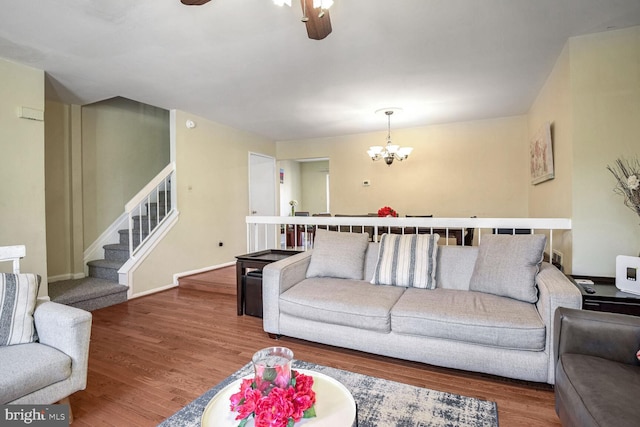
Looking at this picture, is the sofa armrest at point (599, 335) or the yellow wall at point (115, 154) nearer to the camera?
the sofa armrest at point (599, 335)

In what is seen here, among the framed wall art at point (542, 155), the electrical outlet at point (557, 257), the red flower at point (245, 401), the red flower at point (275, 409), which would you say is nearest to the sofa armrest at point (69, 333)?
the red flower at point (245, 401)

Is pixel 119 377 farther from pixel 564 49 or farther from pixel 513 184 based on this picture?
pixel 513 184

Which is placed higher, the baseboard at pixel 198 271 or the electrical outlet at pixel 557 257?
the electrical outlet at pixel 557 257

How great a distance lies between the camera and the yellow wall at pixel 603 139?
257cm

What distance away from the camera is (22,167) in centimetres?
320

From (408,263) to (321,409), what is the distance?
171cm

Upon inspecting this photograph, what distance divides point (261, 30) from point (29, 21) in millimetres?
1770

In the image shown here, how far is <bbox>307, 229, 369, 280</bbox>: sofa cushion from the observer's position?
292 cm

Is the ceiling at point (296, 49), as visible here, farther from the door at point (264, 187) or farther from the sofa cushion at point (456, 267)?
the door at point (264, 187)

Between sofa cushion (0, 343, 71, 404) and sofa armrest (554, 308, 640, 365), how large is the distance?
2505 mm

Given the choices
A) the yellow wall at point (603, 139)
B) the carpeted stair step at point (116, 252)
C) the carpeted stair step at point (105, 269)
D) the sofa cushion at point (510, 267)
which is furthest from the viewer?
the carpeted stair step at point (116, 252)

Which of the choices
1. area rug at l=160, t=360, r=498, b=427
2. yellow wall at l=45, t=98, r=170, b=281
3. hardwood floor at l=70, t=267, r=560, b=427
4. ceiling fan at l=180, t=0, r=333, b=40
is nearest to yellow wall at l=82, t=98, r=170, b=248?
yellow wall at l=45, t=98, r=170, b=281

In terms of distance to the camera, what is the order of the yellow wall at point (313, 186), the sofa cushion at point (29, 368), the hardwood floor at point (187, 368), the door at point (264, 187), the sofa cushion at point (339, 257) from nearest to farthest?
1. the sofa cushion at point (29, 368)
2. the hardwood floor at point (187, 368)
3. the sofa cushion at point (339, 257)
4. the door at point (264, 187)
5. the yellow wall at point (313, 186)

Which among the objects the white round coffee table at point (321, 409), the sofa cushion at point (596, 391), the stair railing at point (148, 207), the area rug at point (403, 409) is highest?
the stair railing at point (148, 207)
